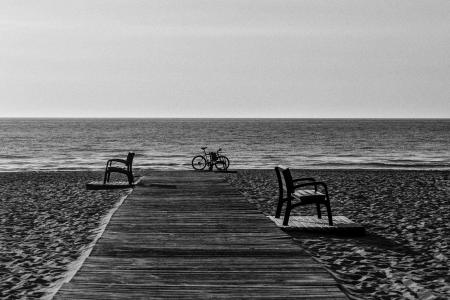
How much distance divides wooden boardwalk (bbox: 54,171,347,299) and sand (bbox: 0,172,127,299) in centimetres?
81

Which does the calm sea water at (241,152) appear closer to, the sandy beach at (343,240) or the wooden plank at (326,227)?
the sandy beach at (343,240)

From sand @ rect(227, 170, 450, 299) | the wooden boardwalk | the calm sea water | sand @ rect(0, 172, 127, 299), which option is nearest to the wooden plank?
sand @ rect(227, 170, 450, 299)

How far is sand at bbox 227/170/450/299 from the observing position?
6980 mm

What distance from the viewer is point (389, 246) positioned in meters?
9.45

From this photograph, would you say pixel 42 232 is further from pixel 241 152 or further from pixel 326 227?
pixel 241 152

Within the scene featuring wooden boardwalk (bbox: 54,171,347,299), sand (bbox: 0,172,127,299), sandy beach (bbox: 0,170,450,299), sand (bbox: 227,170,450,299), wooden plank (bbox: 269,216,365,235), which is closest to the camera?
wooden boardwalk (bbox: 54,171,347,299)

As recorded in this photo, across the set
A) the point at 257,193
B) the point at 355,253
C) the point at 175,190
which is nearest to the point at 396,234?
the point at 355,253

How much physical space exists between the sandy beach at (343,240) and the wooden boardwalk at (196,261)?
32.7 inches

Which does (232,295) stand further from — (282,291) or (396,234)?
(396,234)

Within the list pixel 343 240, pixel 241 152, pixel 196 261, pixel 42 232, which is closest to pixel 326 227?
pixel 343 240

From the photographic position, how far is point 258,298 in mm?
5301

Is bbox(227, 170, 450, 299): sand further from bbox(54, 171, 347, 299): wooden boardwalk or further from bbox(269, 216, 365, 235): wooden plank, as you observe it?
bbox(54, 171, 347, 299): wooden boardwalk

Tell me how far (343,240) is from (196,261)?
4.10m

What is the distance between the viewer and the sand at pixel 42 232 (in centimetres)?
739
